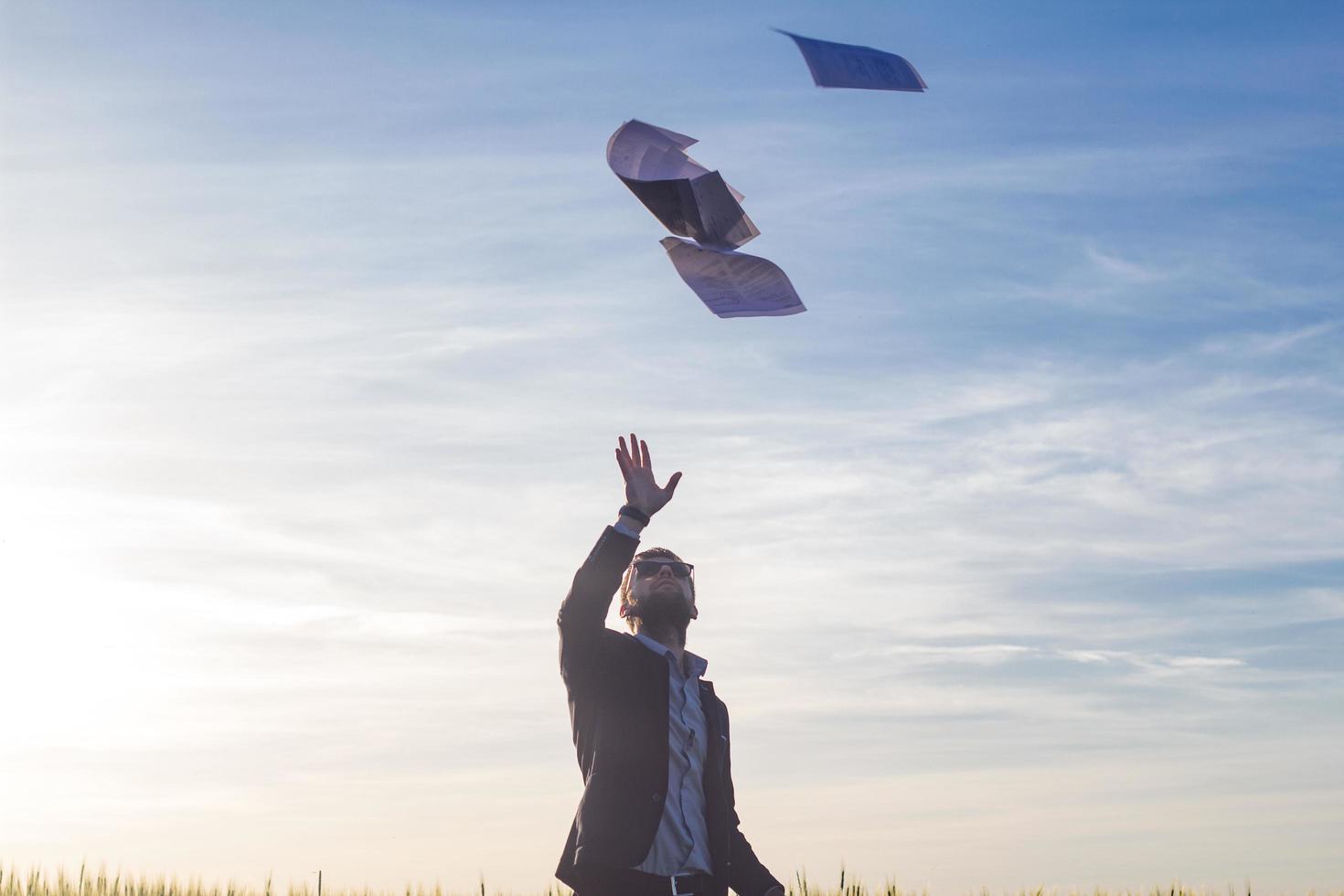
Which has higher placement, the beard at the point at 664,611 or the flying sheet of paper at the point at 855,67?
the flying sheet of paper at the point at 855,67

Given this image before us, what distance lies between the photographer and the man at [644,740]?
7238mm

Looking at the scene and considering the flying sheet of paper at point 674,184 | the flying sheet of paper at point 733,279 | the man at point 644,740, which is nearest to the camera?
the man at point 644,740

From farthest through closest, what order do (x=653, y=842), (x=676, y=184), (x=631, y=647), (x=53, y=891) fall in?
(x=53, y=891) < (x=676, y=184) < (x=631, y=647) < (x=653, y=842)

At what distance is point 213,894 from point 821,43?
842 centimetres

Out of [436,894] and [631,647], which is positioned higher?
[631,647]

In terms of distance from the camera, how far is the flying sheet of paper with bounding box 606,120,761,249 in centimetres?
853

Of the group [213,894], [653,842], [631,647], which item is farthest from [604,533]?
[213,894]

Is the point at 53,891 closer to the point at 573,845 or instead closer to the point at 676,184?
the point at 573,845

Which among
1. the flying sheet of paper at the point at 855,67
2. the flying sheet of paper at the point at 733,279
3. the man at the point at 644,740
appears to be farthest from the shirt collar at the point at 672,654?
the flying sheet of paper at the point at 855,67

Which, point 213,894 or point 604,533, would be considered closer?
point 604,533

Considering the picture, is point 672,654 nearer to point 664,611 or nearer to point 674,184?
point 664,611

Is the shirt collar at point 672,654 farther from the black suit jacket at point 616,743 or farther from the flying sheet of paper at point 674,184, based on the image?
the flying sheet of paper at point 674,184

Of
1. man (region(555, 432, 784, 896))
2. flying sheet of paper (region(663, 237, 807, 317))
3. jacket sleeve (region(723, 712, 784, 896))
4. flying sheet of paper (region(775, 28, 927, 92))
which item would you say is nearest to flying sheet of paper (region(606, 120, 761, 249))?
flying sheet of paper (region(663, 237, 807, 317))

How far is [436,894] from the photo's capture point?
11.2 m
